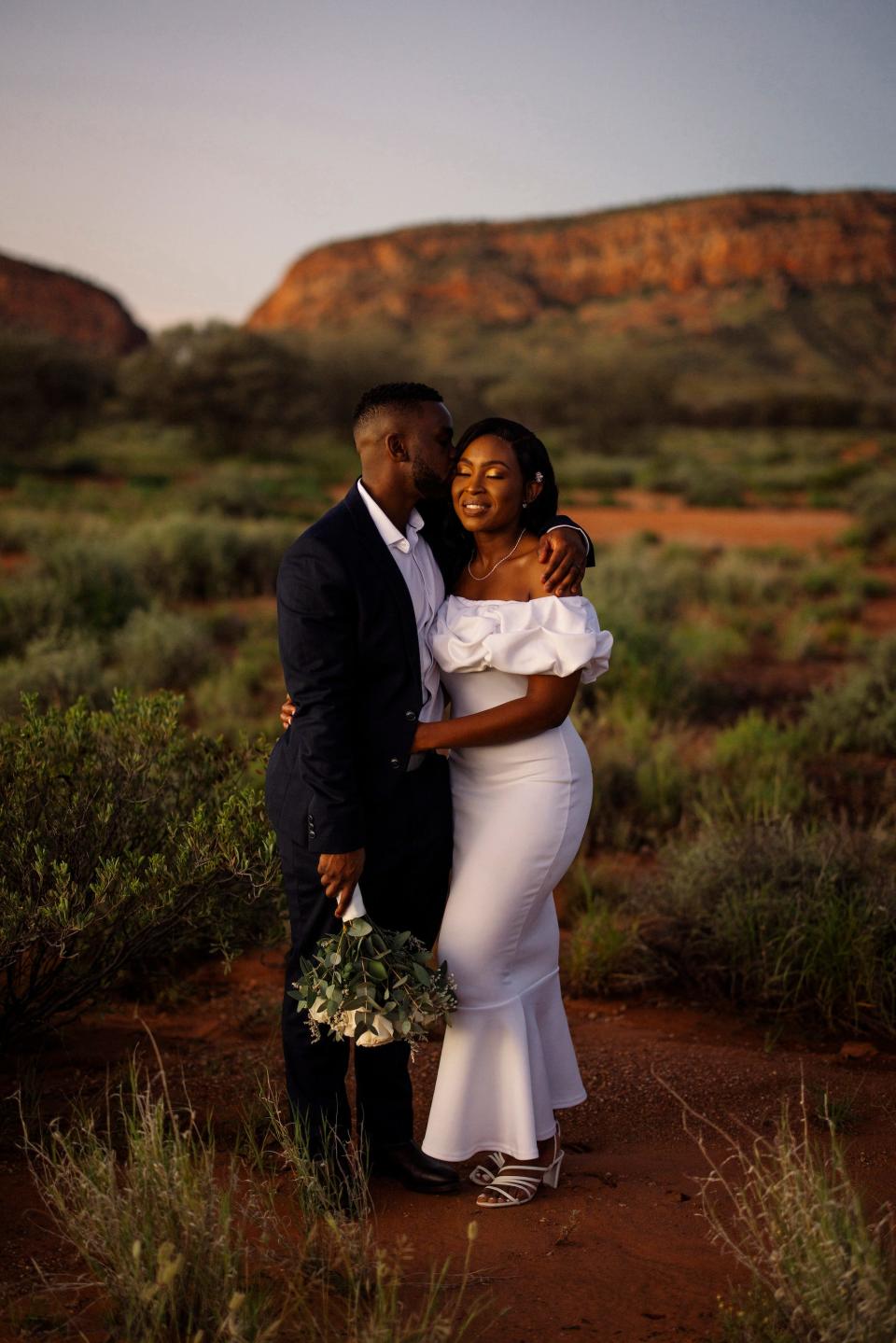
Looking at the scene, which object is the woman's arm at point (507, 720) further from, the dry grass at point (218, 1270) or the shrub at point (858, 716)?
the shrub at point (858, 716)

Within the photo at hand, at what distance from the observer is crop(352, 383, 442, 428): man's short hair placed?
10.6 feet

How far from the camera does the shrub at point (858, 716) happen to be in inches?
330

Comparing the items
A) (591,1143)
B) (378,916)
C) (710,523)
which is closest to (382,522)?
(378,916)

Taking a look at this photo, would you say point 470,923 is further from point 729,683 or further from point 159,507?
point 159,507

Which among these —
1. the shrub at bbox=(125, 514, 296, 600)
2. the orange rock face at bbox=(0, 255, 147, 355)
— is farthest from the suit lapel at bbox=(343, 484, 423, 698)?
the orange rock face at bbox=(0, 255, 147, 355)

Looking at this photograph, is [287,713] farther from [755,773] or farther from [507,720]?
[755,773]

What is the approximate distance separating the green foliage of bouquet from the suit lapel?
67cm

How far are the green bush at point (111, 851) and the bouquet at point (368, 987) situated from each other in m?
0.74

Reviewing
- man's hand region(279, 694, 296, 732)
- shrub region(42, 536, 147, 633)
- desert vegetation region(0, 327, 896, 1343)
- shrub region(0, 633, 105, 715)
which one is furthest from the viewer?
shrub region(42, 536, 147, 633)

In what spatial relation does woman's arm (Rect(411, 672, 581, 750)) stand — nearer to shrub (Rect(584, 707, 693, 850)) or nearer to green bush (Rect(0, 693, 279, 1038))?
green bush (Rect(0, 693, 279, 1038))

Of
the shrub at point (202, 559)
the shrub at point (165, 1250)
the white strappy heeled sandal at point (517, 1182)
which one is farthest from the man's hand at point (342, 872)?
the shrub at point (202, 559)

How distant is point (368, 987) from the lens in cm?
312

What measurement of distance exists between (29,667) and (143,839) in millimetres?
4612

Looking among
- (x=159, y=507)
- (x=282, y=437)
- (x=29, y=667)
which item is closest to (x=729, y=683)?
(x=29, y=667)
